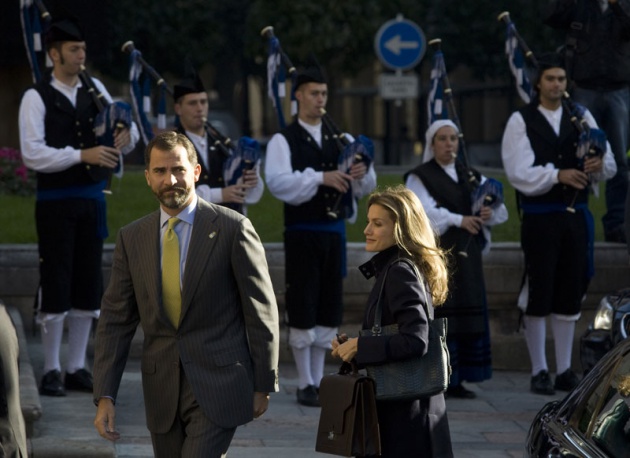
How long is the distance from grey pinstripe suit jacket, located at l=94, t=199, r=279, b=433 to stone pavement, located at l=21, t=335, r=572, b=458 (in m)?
2.30

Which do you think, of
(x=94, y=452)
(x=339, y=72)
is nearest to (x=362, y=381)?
(x=94, y=452)

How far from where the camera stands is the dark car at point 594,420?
509cm

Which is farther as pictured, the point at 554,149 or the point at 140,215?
the point at 140,215

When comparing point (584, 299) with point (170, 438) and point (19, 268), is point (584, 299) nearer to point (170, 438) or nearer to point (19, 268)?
point (19, 268)

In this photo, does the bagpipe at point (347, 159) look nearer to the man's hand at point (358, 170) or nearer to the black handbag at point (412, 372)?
the man's hand at point (358, 170)

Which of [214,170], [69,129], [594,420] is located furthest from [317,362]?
[594,420]

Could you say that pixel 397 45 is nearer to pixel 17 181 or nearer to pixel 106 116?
pixel 17 181

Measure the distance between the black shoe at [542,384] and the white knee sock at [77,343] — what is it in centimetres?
311

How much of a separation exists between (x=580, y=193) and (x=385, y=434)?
541 cm

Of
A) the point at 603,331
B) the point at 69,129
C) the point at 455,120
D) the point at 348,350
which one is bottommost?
the point at 603,331

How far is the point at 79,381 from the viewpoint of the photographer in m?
10.5

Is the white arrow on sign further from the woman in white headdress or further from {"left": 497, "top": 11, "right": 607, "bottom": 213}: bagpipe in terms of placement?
the woman in white headdress

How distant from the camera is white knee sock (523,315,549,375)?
11500 mm

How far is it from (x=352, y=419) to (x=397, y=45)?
48.4 feet
